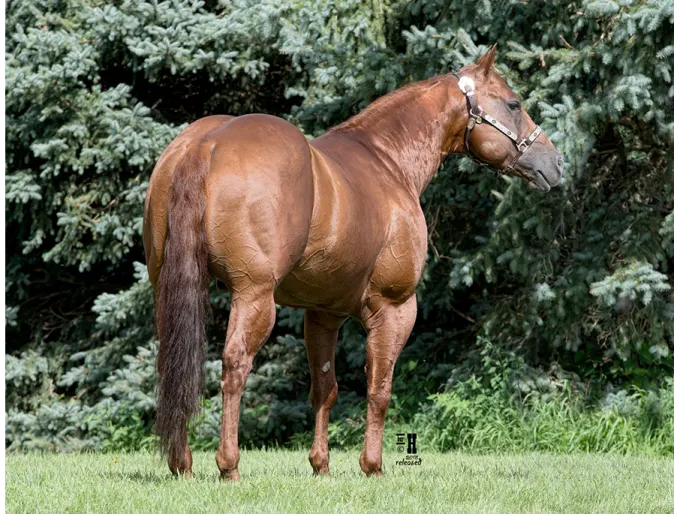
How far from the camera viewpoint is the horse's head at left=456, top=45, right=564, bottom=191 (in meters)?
6.38

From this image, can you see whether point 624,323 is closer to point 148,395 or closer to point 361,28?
point 361,28

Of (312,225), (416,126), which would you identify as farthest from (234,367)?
(416,126)

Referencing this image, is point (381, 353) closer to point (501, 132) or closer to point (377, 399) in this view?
point (377, 399)

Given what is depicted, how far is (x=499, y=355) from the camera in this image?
9312mm

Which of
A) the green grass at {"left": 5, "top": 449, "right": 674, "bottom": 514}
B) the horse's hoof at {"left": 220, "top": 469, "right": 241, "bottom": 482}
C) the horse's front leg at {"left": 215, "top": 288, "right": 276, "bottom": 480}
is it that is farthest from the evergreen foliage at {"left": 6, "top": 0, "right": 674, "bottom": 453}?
the horse's hoof at {"left": 220, "top": 469, "right": 241, "bottom": 482}

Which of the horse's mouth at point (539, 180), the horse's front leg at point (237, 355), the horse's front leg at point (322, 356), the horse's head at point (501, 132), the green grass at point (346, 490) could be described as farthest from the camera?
the horse's mouth at point (539, 180)

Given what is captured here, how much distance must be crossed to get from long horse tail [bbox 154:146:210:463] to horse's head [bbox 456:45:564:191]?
231 centimetres

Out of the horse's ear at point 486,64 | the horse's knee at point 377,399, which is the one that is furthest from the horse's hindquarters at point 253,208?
the horse's ear at point 486,64

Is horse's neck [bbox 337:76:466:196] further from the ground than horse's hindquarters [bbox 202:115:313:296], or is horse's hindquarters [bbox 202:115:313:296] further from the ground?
horse's neck [bbox 337:76:466:196]

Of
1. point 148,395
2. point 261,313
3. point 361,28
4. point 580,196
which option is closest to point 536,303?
point 580,196

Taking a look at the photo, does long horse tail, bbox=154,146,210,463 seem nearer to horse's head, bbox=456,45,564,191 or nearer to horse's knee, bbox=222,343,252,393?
horse's knee, bbox=222,343,252,393

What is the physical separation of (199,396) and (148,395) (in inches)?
211

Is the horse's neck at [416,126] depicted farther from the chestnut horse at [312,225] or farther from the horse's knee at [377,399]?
the horse's knee at [377,399]

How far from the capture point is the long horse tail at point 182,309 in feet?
15.1
